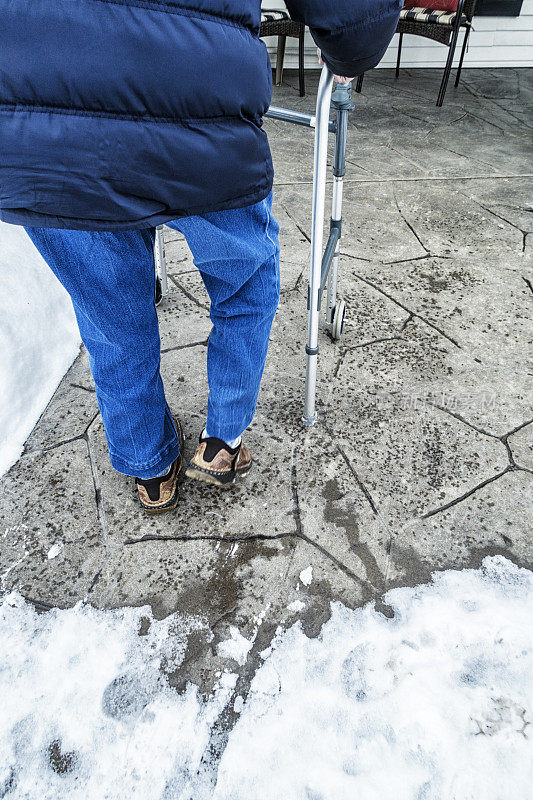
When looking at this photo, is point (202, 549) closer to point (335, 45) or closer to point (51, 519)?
point (51, 519)

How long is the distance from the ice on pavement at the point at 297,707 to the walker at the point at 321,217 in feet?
2.39

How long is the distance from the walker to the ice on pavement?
73 cm

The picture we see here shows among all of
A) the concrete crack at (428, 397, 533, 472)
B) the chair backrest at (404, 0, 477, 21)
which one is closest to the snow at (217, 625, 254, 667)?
the concrete crack at (428, 397, 533, 472)

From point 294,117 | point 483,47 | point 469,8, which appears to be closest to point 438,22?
point 469,8

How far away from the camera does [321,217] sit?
159 centimetres

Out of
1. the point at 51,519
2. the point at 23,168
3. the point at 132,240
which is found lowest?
the point at 51,519

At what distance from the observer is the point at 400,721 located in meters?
1.20

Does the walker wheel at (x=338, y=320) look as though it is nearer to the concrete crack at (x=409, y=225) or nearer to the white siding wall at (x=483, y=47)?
the concrete crack at (x=409, y=225)

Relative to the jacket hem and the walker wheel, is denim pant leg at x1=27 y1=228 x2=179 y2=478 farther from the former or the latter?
the walker wheel

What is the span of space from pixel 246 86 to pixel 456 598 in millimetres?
1225

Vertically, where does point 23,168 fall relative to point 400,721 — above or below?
above

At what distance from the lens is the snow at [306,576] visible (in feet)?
4.83

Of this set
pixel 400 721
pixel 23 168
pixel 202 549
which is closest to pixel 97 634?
pixel 202 549

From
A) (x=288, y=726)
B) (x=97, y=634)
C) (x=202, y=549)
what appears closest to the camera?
(x=288, y=726)
